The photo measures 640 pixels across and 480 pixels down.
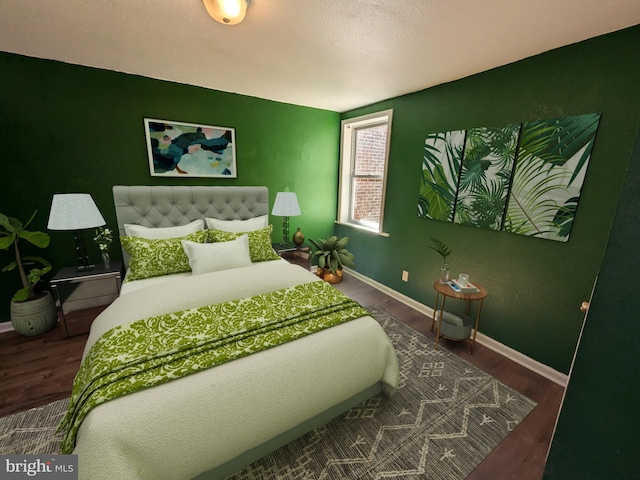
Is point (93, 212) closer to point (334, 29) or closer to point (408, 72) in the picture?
point (334, 29)

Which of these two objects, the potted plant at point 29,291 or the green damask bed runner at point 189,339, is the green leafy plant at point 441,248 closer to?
the green damask bed runner at point 189,339

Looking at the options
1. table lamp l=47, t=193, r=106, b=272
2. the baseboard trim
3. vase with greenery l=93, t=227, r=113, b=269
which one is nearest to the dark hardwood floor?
the baseboard trim

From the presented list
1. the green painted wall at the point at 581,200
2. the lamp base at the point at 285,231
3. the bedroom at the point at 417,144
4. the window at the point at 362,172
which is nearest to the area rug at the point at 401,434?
the green painted wall at the point at 581,200

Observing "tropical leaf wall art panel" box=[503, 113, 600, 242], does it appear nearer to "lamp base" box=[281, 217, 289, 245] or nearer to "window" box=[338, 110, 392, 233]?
"window" box=[338, 110, 392, 233]

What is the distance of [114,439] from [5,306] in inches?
103

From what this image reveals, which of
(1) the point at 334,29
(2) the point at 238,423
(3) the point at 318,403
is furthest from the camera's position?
(1) the point at 334,29

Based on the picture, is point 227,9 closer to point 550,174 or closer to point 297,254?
point 550,174

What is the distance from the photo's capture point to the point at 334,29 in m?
1.69

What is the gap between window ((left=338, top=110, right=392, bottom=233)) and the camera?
365 centimetres

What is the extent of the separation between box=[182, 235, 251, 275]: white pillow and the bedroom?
1.08 meters

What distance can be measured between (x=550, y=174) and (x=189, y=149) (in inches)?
133

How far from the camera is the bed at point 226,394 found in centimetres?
107

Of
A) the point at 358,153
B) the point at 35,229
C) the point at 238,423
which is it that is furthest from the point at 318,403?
the point at 358,153

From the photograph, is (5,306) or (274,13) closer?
(274,13)
